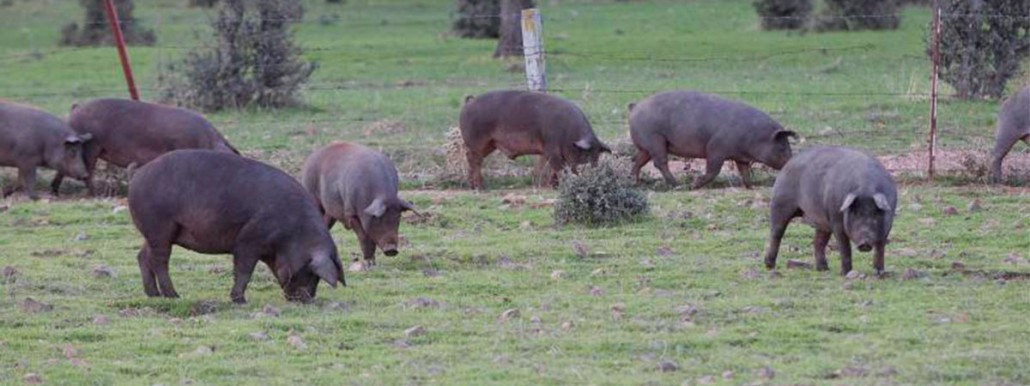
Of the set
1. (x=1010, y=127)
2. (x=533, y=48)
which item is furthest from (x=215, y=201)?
(x=1010, y=127)

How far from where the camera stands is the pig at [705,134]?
17094mm

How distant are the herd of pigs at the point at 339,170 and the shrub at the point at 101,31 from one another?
22857 mm

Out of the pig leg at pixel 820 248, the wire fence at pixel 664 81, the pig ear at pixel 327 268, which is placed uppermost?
the pig ear at pixel 327 268

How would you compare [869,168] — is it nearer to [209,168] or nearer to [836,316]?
[836,316]

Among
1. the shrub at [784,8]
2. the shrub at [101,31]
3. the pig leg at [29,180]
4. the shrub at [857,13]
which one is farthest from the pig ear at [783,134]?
the shrub at [101,31]

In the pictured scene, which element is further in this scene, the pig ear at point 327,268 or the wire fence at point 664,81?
the wire fence at point 664,81

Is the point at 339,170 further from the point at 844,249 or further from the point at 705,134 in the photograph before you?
the point at 705,134

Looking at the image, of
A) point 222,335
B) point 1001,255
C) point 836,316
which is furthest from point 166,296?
point 1001,255

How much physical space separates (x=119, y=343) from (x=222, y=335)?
0.57 metres

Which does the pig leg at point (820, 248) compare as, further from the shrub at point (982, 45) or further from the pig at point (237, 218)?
the shrub at point (982, 45)

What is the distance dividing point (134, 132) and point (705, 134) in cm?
578

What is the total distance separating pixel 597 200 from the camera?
14.7 m

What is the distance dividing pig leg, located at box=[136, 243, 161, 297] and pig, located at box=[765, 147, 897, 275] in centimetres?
417

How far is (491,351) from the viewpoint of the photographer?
9.26 metres
